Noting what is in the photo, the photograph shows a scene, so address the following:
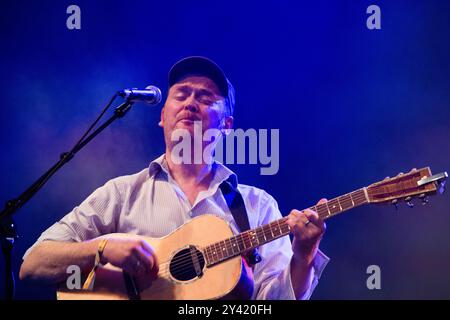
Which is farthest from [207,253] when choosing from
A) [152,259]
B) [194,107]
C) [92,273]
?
[194,107]

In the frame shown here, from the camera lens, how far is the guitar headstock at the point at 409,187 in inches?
97.0

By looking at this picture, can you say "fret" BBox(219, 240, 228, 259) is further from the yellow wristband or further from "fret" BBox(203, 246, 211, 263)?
Result: the yellow wristband

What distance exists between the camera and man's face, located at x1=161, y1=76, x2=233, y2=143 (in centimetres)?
310

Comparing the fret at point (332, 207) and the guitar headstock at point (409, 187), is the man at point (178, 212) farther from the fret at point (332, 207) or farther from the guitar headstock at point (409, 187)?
the guitar headstock at point (409, 187)

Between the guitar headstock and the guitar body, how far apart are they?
0.75 m

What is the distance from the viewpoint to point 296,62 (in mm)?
3146

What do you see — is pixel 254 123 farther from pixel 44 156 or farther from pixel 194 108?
pixel 44 156

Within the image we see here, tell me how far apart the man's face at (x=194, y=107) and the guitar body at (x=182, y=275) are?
0.58 m

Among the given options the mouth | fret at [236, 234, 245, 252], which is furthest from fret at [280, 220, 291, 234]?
the mouth

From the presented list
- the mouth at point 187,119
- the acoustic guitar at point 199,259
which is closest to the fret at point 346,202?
the acoustic guitar at point 199,259

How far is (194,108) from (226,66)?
1.03ft

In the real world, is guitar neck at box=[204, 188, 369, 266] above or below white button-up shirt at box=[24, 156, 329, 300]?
below

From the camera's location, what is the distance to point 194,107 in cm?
312

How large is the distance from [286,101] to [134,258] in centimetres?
120
